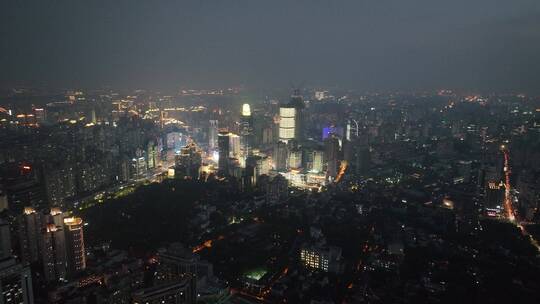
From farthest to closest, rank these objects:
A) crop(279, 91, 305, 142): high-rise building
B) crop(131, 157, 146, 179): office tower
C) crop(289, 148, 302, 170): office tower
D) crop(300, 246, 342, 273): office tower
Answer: crop(279, 91, 305, 142): high-rise building → crop(289, 148, 302, 170): office tower → crop(131, 157, 146, 179): office tower → crop(300, 246, 342, 273): office tower

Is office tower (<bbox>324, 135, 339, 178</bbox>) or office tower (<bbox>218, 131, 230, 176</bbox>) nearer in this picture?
office tower (<bbox>324, 135, 339, 178</bbox>)

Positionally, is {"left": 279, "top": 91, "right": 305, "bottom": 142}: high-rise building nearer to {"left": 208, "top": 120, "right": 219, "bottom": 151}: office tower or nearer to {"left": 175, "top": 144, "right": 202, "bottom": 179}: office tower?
{"left": 208, "top": 120, "right": 219, "bottom": 151}: office tower

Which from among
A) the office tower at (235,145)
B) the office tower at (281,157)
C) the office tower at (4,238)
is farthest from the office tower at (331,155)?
the office tower at (4,238)

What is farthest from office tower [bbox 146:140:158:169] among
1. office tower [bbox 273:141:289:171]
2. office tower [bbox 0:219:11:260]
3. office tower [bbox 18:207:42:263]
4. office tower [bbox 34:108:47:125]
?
office tower [bbox 0:219:11:260]

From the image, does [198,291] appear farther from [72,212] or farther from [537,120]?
[537,120]

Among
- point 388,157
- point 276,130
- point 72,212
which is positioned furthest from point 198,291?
point 276,130

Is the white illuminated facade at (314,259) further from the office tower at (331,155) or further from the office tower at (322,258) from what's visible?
the office tower at (331,155)

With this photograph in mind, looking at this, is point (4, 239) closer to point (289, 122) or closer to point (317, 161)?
point (317, 161)
